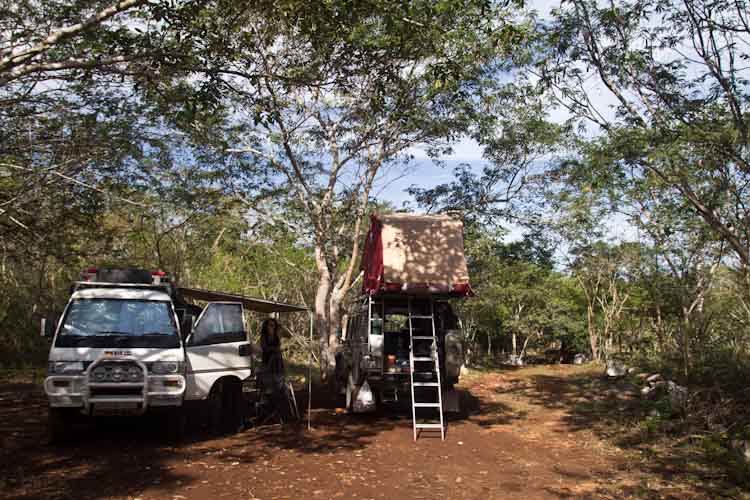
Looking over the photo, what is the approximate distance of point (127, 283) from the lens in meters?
9.21

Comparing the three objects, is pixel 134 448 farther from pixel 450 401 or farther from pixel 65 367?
pixel 450 401

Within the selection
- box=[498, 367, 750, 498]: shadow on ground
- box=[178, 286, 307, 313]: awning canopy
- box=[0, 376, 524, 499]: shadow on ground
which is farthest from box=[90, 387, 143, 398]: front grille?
box=[498, 367, 750, 498]: shadow on ground

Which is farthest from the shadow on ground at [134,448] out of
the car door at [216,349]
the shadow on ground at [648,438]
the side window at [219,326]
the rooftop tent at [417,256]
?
the rooftop tent at [417,256]

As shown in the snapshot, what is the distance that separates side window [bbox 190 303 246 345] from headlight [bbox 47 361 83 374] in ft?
5.19

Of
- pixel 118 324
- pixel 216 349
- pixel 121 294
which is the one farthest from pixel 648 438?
pixel 121 294

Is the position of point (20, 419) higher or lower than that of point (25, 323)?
lower

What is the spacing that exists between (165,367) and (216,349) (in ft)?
3.78

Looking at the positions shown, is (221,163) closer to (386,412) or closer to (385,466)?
(386,412)

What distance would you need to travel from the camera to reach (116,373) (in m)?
8.05

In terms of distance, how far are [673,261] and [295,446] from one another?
14.4 meters

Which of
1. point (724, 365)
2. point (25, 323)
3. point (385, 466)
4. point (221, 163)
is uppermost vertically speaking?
point (221, 163)

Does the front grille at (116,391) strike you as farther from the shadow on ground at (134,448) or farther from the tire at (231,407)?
the tire at (231,407)

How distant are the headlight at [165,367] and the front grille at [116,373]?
20 cm

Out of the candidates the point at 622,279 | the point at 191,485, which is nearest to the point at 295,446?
the point at 191,485
